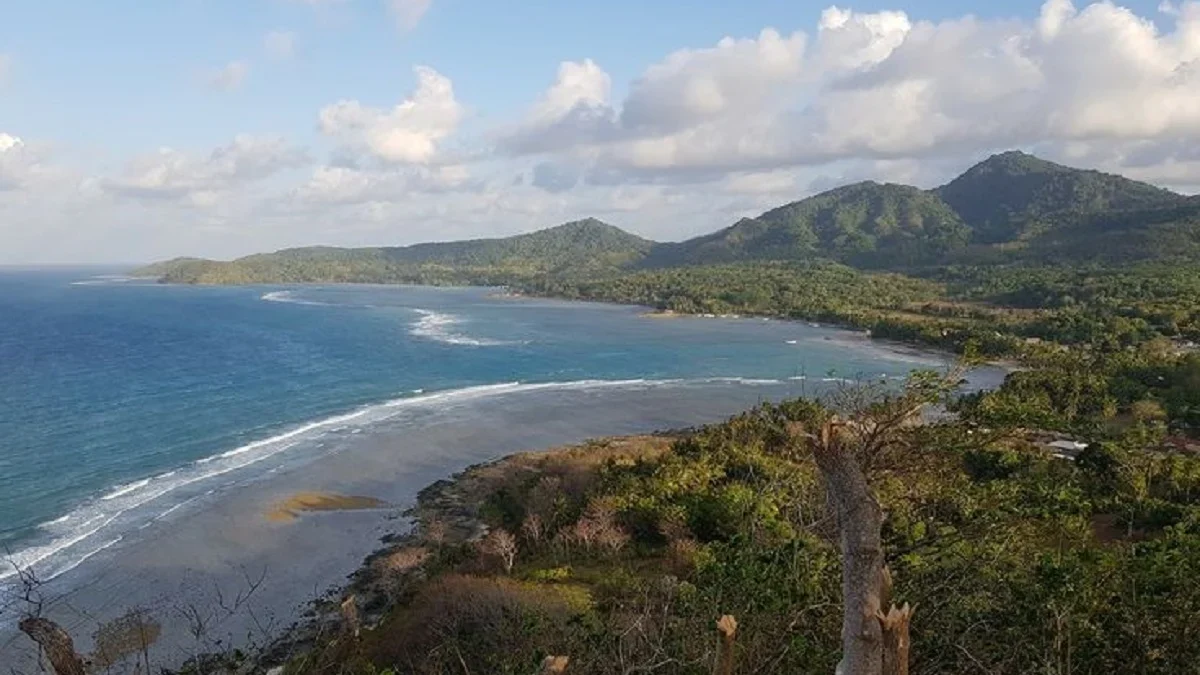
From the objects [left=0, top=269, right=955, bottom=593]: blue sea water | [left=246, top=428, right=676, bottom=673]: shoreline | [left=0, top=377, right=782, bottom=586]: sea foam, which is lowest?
[left=246, top=428, right=676, bottom=673]: shoreline

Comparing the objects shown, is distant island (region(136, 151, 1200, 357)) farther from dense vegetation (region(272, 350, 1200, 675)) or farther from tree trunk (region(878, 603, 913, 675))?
tree trunk (region(878, 603, 913, 675))

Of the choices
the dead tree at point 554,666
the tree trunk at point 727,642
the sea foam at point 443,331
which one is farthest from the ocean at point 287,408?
the dead tree at point 554,666

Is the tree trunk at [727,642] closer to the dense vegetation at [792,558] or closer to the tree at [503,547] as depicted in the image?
the dense vegetation at [792,558]

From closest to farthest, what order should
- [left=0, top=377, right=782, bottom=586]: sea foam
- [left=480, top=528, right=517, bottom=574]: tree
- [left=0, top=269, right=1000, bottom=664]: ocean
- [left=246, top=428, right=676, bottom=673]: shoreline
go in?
[left=246, top=428, right=676, bottom=673]: shoreline, [left=480, top=528, right=517, bottom=574]: tree, [left=0, top=377, right=782, bottom=586]: sea foam, [left=0, top=269, right=1000, bottom=664]: ocean

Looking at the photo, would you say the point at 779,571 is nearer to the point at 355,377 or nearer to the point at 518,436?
the point at 518,436

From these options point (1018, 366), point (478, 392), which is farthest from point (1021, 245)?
point (478, 392)

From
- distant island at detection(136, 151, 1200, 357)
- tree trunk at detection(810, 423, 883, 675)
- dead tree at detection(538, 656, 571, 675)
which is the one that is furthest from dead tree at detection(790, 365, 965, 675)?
distant island at detection(136, 151, 1200, 357)

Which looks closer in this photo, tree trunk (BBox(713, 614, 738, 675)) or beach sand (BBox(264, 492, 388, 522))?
tree trunk (BBox(713, 614, 738, 675))

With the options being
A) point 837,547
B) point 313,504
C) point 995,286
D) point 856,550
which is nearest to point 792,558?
point 837,547
